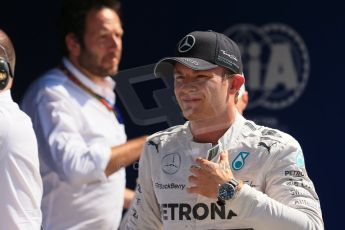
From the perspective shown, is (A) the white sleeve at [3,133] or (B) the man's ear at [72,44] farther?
(B) the man's ear at [72,44]

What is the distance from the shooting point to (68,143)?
4562 millimetres

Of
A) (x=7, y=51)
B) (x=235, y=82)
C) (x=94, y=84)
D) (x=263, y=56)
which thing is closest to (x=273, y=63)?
(x=263, y=56)

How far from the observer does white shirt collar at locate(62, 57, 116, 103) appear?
4.86 meters

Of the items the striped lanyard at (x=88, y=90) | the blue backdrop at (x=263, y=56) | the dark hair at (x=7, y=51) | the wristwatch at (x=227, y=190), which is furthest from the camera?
the blue backdrop at (x=263, y=56)

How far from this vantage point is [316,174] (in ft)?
17.3

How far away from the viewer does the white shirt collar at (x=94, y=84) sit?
4.86 m

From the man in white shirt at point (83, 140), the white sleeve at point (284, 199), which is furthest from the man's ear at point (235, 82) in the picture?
the man in white shirt at point (83, 140)

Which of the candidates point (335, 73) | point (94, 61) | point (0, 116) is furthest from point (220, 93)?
point (335, 73)

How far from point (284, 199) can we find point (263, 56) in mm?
2563

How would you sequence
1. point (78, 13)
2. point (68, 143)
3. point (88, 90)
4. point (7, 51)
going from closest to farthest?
point (7, 51)
point (68, 143)
point (88, 90)
point (78, 13)

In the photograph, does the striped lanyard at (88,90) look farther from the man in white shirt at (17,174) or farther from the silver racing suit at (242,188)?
the silver racing suit at (242,188)

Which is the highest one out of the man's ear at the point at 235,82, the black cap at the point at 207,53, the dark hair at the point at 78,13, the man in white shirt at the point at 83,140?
the black cap at the point at 207,53

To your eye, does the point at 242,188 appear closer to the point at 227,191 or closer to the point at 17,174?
the point at 227,191

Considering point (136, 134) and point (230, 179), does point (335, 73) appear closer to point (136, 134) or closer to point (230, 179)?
point (136, 134)
